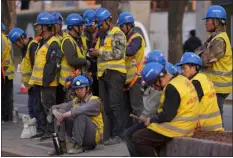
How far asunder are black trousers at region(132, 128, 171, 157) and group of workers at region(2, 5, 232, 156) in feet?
0.04

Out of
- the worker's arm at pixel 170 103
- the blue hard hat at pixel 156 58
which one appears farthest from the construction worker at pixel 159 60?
the worker's arm at pixel 170 103

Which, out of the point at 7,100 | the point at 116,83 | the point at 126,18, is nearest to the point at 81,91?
the point at 116,83

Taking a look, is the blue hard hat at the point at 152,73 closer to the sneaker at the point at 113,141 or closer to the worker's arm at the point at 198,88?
the worker's arm at the point at 198,88

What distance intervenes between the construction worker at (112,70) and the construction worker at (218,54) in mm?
1259

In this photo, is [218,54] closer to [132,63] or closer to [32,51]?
[132,63]

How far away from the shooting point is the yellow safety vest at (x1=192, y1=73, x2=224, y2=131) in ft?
26.9

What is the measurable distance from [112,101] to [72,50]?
1.04 metres

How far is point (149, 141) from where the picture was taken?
7844 millimetres

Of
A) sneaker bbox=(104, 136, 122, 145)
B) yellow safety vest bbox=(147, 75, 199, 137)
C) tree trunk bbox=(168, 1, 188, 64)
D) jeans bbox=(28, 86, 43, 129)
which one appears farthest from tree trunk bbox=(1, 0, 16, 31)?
tree trunk bbox=(168, 1, 188, 64)

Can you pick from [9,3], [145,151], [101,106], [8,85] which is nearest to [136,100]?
[101,106]

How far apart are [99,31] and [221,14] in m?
2.04

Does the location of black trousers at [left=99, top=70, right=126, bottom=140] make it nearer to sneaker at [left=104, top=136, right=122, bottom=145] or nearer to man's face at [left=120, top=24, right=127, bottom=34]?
sneaker at [left=104, top=136, right=122, bottom=145]

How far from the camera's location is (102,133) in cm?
972

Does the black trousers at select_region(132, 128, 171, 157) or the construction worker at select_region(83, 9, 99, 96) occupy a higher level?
the construction worker at select_region(83, 9, 99, 96)
